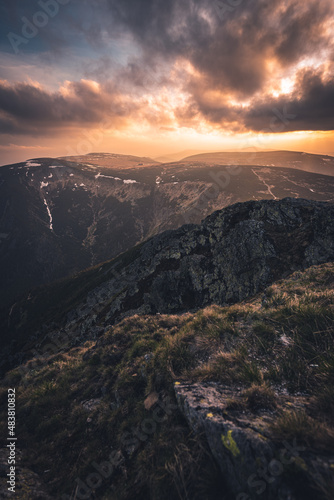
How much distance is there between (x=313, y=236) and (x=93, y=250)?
Result: 570 ft

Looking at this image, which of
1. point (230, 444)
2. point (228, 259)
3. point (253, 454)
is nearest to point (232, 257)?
point (228, 259)

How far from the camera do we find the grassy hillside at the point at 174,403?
3076 mm

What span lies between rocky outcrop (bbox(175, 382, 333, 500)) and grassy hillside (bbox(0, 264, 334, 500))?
8cm

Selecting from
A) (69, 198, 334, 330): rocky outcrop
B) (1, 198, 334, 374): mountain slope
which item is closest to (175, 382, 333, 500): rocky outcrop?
(1, 198, 334, 374): mountain slope

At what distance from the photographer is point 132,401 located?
604cm

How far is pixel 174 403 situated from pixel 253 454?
7.24ft

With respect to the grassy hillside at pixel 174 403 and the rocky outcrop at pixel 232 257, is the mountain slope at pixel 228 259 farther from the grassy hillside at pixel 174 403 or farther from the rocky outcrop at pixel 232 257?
the grassy hillside at pixel 174 403

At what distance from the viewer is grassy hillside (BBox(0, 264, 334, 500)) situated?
308 cm

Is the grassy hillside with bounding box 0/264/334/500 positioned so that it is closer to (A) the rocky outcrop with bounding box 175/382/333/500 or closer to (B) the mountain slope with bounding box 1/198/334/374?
(A) the rocky outcrop with bounding box 175/382/333/500

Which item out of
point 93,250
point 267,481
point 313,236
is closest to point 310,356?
point 267,481

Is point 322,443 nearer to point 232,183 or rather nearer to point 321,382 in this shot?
point 321,382

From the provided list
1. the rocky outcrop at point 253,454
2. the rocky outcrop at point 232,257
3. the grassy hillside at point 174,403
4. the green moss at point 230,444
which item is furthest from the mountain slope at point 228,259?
the green moss at point 230,444

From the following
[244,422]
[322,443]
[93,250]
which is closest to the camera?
[322,443]

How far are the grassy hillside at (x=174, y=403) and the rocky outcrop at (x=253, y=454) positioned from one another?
8 centimetres
